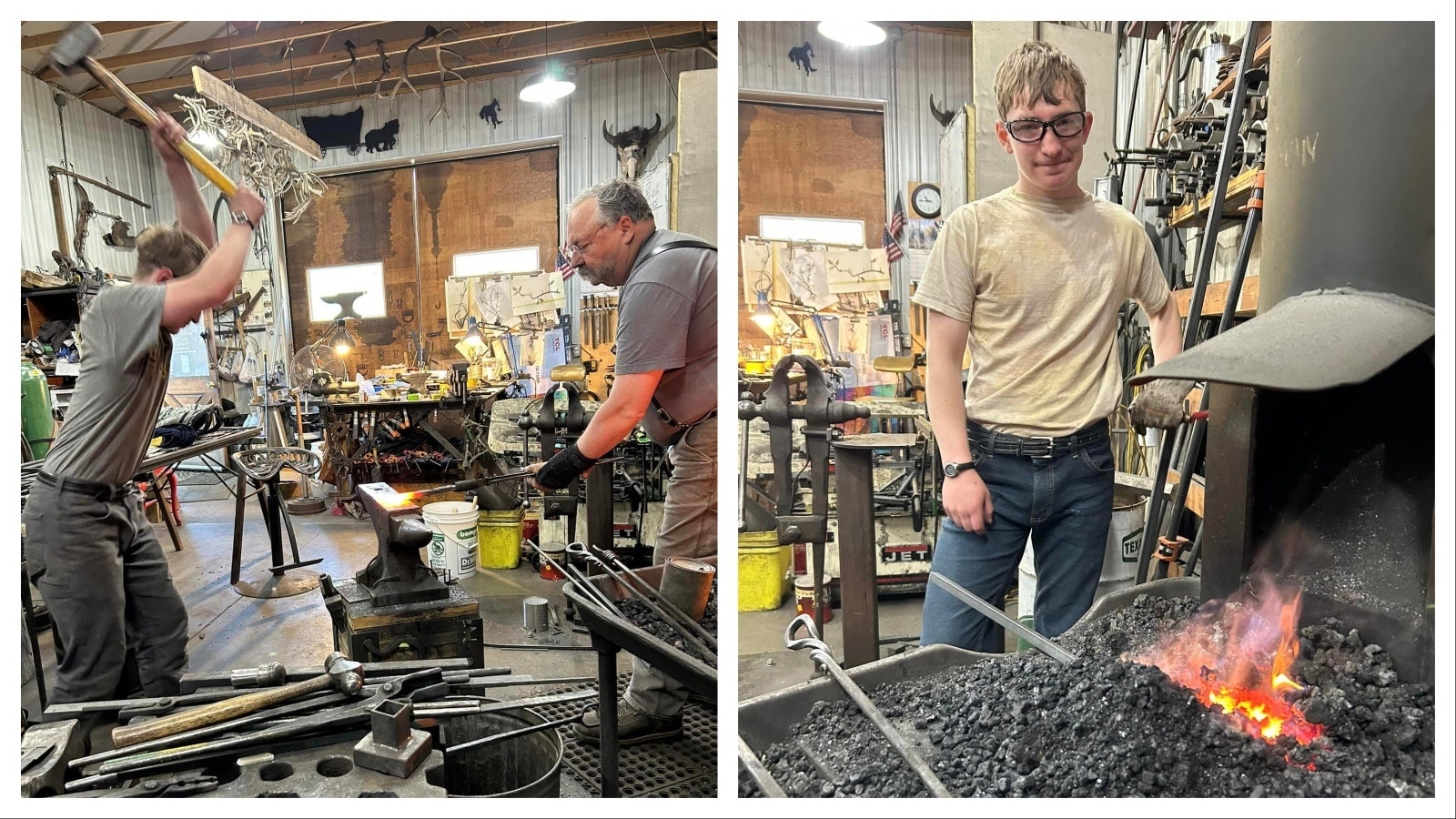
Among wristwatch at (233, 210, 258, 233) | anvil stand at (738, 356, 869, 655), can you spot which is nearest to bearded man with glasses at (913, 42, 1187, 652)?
anvil stand at (738, 356, 869, 655)

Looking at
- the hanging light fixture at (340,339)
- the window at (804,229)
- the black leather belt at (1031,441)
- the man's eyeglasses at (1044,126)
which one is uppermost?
the man's eyeglasses at (1044,126)

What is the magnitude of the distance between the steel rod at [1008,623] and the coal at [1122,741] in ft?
0.19

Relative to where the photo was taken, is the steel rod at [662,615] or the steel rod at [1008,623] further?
the steel rod at [662,615]

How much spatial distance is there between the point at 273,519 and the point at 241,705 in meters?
0.54

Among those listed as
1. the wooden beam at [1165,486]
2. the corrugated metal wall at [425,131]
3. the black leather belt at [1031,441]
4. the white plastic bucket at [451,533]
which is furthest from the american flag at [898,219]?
the white plastic bucket at [451,533]

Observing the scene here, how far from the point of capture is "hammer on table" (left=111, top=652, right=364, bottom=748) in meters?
1.54

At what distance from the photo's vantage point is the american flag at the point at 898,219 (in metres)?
1.45

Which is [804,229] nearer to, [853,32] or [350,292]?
[853,32]

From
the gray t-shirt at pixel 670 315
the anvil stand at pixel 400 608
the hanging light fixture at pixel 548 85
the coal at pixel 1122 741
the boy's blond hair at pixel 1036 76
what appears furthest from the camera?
the anvil stand at pixel 400 608

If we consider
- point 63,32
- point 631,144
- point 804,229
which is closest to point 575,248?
point 631,144

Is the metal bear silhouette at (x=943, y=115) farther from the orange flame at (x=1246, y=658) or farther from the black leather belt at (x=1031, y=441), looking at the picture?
the orange flame at (x=1246, y=658)

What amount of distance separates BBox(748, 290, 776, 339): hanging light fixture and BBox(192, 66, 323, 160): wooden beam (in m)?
1.08

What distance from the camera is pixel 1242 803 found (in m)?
1.13

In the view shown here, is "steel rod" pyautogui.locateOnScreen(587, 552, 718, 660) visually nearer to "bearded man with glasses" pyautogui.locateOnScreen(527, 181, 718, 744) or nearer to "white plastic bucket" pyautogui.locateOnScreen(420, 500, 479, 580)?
"bearded man with glasses" pyautogui.locateOnScreen(527, 181, 718, 744)
